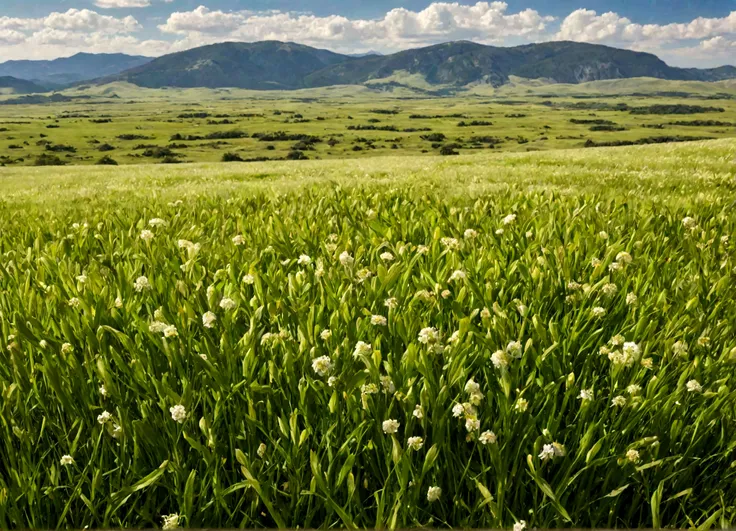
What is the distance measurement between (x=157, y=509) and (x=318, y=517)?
2.41 feet

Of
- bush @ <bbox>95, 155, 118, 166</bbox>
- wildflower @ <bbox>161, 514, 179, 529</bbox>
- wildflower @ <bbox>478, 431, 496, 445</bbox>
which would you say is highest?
wildflower @ <bbox>478, 431, 496, 445</bbox>

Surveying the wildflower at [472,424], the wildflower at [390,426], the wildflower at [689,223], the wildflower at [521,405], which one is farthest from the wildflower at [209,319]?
the wildflower at [689,223]

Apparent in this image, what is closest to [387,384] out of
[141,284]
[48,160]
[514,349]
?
[514,349]

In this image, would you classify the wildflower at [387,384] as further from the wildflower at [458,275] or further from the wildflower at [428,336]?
the wildflower at [458,275]

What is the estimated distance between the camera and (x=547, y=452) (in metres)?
2.65

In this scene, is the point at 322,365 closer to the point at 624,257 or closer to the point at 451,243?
the point at 451,243

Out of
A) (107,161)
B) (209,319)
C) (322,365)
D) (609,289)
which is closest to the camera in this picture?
(322,365)

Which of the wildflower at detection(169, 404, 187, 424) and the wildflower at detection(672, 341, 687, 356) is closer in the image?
the wildflower at detection(169, 404, 187, 424)

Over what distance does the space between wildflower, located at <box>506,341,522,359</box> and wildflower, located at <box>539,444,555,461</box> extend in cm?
61

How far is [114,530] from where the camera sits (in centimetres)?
259

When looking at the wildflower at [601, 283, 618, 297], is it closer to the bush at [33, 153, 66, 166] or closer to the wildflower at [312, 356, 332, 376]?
the wildflower at [312, 356, 332, 376]

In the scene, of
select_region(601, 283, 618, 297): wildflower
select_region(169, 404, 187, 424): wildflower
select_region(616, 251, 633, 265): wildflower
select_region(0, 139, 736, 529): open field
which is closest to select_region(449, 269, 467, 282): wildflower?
select_region(0, 139, 736, 529): open field

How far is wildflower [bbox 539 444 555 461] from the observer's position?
8.56 ft

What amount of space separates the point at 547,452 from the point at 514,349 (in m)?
0.66
